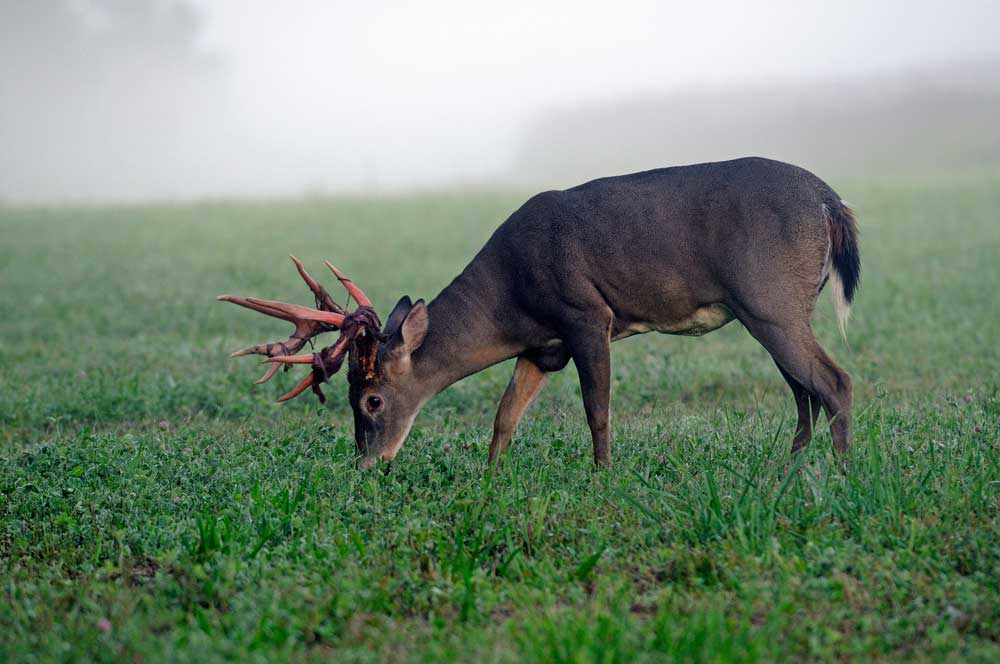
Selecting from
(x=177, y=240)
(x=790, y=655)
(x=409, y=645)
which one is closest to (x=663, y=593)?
(x=790, y=655)

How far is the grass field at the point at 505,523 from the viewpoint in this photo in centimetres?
428

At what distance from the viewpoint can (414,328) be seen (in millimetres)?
6801

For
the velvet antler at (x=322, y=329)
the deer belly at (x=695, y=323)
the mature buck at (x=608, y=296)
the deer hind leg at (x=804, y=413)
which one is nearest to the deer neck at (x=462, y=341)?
the mature buck at (x=608, y=296)

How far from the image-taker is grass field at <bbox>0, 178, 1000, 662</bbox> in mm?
4277

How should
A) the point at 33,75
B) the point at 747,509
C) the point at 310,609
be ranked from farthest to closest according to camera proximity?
1. the point at 33,75
2. the point at 747,509
3. the point at 310,609

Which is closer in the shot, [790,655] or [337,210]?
Answer: [790,655]

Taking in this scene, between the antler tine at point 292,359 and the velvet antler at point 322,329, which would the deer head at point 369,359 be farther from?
the antler tine at point 292,359

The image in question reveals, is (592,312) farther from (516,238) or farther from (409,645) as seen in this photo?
(409,645)

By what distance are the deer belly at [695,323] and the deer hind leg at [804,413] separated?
1.65ft

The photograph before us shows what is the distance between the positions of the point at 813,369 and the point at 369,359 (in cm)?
252

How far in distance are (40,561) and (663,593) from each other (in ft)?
9.57

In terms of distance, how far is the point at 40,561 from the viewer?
5371 mm

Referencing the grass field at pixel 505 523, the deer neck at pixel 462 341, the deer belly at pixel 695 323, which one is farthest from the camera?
the deer neck at pixel 462 341

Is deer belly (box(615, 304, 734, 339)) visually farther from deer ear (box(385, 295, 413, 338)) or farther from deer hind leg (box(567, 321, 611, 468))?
deer ear (box(385, 295, 413, 338))
